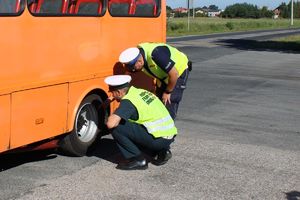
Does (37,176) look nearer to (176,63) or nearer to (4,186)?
(4,186)

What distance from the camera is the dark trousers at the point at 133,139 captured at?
6.08m

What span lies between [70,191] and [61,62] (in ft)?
4.45

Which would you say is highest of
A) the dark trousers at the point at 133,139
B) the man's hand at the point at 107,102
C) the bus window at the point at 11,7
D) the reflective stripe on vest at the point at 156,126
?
the bus window at the point at 11,7

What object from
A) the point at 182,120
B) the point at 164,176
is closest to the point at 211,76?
the point at 182,120

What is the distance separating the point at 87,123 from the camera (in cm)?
674

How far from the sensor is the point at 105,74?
661 cm

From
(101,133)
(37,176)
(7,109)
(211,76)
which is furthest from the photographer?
(211,76)

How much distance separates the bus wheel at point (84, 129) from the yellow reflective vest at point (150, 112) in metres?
0.70

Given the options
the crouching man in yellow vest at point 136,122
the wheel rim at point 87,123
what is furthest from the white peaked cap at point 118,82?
the wheel rim at point 87,123

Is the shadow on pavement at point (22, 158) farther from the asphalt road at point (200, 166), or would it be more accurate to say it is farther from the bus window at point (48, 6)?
the bus window at point (48, 6)

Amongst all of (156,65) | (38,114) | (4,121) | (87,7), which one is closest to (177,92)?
(156,65)

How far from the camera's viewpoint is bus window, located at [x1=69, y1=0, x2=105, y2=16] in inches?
244

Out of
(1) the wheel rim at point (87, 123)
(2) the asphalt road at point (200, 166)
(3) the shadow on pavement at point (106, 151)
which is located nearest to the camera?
(2) the asphalt road at point (200, 166)

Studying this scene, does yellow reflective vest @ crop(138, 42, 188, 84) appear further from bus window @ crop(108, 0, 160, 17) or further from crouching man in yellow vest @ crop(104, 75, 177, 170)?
bus window @ crop(108, 0, 160, 17)
